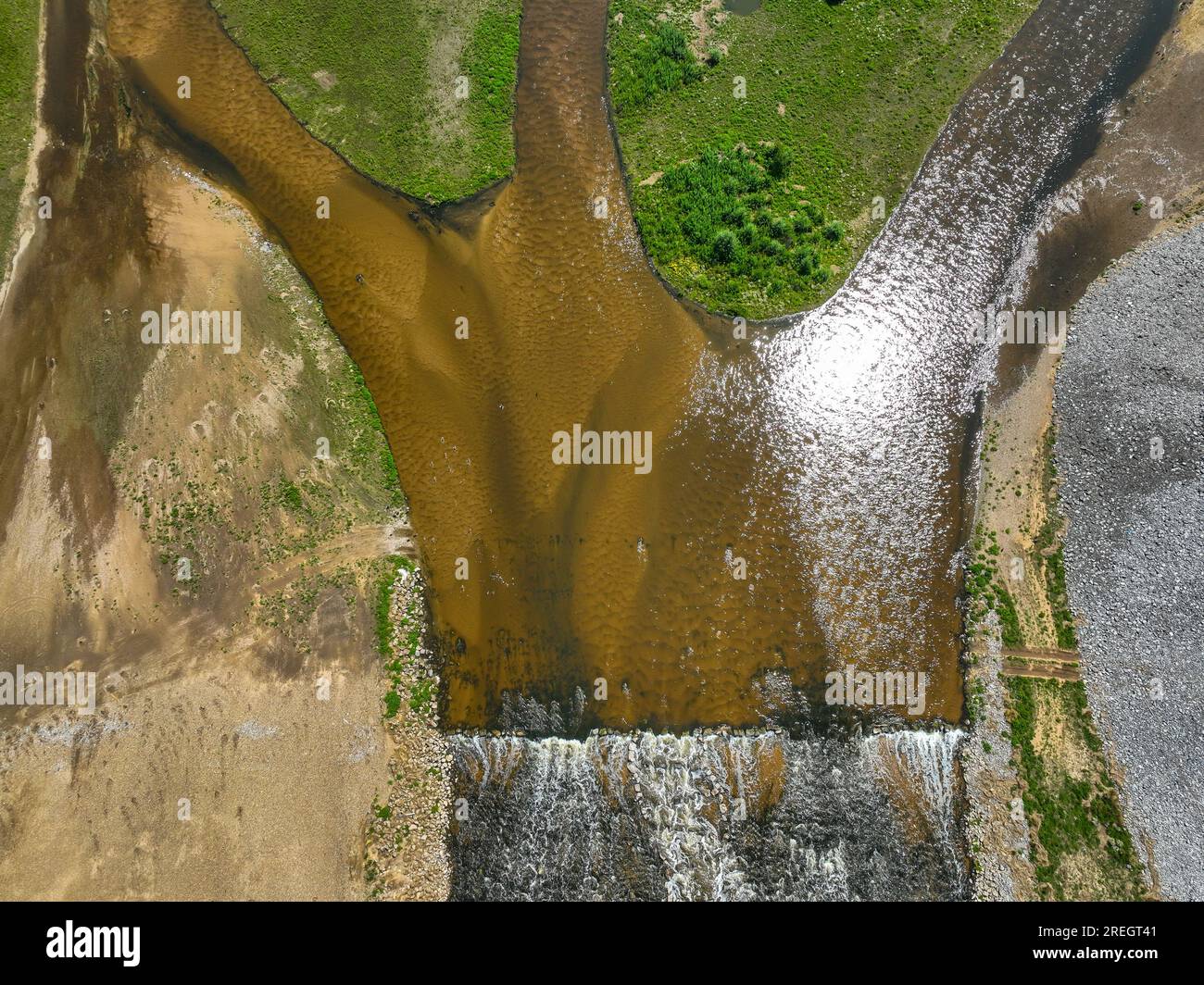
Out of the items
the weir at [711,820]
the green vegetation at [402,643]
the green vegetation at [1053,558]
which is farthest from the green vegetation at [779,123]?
the weir at [711,820]

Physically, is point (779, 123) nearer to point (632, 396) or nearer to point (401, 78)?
point (632, 396)

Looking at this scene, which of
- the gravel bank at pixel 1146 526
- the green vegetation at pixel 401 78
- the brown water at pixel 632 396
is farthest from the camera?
the green vegetation at pixel 401 78

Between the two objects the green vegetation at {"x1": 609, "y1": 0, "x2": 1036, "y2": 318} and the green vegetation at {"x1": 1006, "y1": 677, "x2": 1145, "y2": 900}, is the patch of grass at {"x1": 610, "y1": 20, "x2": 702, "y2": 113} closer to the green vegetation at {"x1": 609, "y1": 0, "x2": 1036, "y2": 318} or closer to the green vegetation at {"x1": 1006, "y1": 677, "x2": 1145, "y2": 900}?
the green vegetation at {"x1": 609, "y1": 0, "x2": 1036, "y2": 318}

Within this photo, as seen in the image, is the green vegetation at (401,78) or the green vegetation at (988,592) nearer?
the green vegetation at (988,592)

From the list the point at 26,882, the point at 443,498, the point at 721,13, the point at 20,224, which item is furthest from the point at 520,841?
the point at 721,13

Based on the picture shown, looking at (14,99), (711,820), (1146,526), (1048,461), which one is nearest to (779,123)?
(1048,461)

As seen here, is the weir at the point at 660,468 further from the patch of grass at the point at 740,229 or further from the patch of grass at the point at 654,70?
the patch of grass at the point at 740,229
